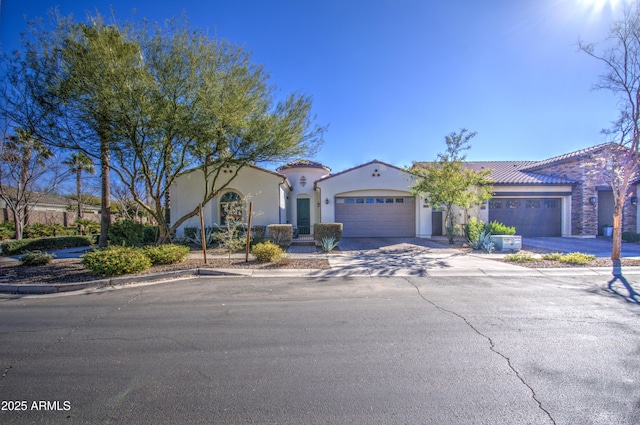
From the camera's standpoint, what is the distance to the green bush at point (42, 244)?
482 inches

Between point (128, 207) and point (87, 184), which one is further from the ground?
point (87, 184)

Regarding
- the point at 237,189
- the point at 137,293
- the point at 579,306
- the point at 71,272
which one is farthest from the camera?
the point at 237,189

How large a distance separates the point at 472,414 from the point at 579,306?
4.62 metres

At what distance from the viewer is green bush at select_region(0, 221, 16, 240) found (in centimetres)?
1812

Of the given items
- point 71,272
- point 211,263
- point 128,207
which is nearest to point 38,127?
point 71,272

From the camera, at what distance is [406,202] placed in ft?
58.6

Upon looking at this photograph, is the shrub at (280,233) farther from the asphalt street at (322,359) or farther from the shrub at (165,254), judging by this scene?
the asphalt street at (322,359)

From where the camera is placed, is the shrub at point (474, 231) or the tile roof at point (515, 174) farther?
the tile roof at point (515, 174)

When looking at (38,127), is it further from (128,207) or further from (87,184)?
(87,184)

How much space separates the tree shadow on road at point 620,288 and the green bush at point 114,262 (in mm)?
11341

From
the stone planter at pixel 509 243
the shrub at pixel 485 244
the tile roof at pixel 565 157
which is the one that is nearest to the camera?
the shrub at pixel 485 244

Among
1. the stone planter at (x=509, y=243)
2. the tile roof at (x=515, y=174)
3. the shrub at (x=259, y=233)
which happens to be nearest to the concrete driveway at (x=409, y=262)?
the stone planter at (x=509, y=243)

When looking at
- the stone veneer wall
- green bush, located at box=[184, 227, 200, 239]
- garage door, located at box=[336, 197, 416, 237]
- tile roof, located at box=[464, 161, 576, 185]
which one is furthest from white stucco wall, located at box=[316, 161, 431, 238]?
the stone veneer wall

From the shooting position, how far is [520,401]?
8.92ft
